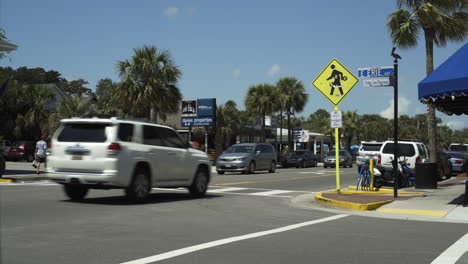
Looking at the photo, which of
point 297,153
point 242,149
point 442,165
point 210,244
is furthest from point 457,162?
point 210,244

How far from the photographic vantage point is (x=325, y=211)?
12344 millimetres

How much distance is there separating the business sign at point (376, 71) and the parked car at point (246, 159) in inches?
593

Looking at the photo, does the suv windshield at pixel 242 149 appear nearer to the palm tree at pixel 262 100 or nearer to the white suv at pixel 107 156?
the white suv at pixel 107 156

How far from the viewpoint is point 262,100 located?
50.0m

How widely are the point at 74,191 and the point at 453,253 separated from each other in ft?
29.5

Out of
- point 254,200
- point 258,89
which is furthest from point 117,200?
point 258,89

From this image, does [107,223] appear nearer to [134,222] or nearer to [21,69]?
[134,222]

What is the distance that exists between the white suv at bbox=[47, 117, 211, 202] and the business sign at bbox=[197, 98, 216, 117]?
3154 centimetres

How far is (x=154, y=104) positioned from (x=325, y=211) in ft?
83.2

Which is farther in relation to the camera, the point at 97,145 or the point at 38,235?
the point at 97,145

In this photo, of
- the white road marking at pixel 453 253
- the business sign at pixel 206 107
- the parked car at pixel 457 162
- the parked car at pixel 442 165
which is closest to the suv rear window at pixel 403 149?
the parked car at pixel 442 165

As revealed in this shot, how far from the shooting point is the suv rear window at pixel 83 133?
1196 cm

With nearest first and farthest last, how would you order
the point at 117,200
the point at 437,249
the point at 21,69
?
the point at 437,249 < the point at 117,200 < the point at 21,69

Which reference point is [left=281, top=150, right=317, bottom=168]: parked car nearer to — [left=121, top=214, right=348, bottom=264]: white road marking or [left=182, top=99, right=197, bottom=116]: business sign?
[left=182, top=99, right=197, bottom=116]: business sign
